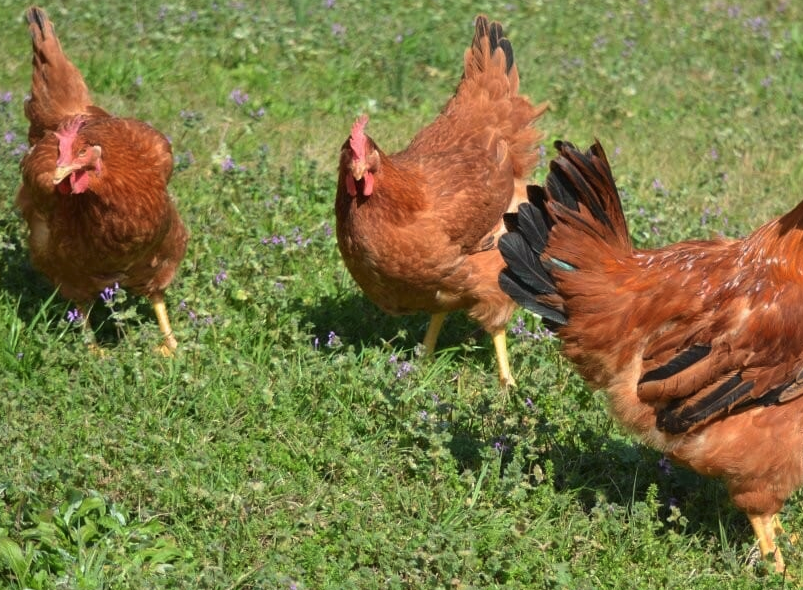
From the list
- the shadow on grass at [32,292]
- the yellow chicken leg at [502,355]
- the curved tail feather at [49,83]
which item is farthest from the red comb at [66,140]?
the yellow chicken leg at [502,355]

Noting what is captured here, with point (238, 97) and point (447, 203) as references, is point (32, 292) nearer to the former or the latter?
point (447, 203)

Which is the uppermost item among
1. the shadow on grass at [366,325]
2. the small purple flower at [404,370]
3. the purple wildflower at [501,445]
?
the small purple flower at [404,370]

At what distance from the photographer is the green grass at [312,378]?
14.5 feet

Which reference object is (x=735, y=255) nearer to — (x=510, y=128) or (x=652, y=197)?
(x=510, y=128)

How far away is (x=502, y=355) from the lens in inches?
A: 244

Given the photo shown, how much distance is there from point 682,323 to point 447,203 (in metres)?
1.71

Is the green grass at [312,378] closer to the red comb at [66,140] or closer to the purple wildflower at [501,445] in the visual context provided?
the purple wildflower at [501,445]

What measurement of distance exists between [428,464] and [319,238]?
2.45 meters

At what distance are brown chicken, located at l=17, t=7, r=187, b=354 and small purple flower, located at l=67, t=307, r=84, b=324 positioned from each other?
0.06 metres

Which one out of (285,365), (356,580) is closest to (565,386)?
(285,365)

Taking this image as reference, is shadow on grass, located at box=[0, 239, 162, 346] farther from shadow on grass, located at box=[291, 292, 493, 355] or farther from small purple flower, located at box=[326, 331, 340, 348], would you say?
small purple flower, located at box=[326, 331, 340, 348]

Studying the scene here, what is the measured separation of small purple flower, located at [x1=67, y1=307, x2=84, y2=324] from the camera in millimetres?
5848

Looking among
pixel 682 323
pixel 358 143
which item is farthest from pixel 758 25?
pixel 682 323

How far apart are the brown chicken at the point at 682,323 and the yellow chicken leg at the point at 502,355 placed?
126 cm
